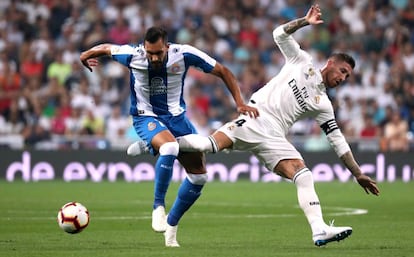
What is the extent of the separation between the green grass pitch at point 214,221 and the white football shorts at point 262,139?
92 centimetres

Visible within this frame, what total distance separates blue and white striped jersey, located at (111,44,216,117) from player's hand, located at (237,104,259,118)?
629 mm

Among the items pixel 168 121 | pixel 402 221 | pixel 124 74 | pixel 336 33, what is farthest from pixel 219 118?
pixel 168 121

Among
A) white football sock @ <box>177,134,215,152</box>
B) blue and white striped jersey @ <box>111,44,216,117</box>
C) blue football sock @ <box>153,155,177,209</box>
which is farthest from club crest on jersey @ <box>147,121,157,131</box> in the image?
blue football sock @ <box>153,155,177,209</box>

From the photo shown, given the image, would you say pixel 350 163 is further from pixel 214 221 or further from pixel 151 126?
pixel 214 221

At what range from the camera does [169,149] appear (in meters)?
11.0

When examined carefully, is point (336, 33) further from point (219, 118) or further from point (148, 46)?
point (148, 46)

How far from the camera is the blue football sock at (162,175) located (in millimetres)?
11039

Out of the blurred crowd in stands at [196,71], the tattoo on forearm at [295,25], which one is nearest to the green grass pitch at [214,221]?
the blurred crowd in stands at [196,71]

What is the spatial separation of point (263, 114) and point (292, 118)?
332mm

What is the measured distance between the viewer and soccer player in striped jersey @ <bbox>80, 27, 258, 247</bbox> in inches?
442

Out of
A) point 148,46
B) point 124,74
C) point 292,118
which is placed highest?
point 124,74

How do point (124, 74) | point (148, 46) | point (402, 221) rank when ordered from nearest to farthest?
point (148, 46), point (402, 221), point (124, 74)

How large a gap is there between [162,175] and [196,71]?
14.9 meters

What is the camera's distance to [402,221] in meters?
14.5
